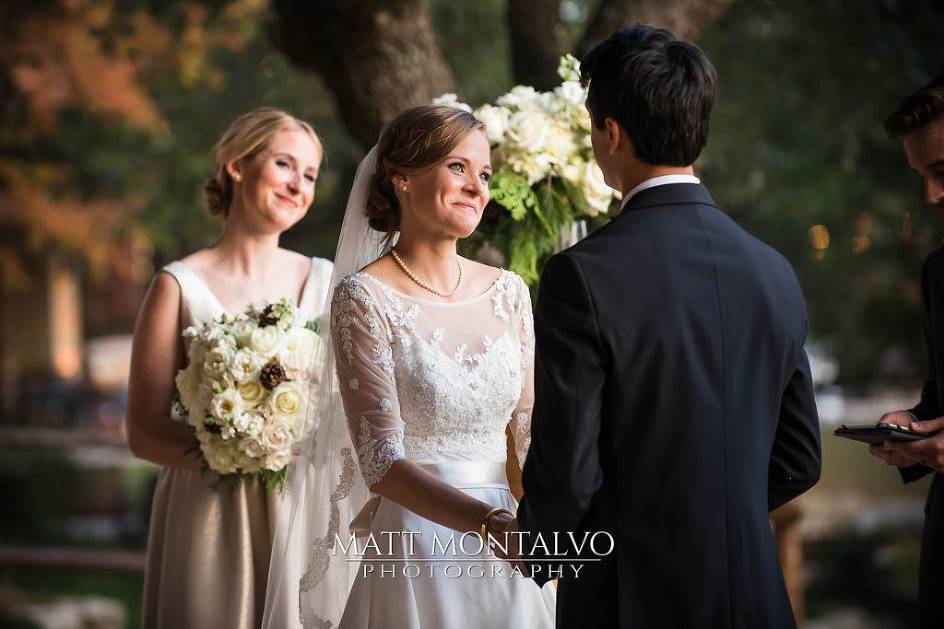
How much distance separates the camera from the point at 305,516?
10.1ft

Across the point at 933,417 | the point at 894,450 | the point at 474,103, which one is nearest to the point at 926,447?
the point at 894,450

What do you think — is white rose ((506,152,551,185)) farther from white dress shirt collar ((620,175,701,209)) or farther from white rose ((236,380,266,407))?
white dress shirt collar ((620,175,701,209))

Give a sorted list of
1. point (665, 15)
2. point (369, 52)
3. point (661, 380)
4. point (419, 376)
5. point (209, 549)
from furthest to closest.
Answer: point (665, 15) < point (369, 52) < point (209, 549) < point (419, 376) < point (661, 380)

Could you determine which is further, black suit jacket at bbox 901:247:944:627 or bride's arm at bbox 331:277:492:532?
black suit jacket at bbox 901:247:944:627

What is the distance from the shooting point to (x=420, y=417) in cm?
281

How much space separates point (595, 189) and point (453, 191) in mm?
790

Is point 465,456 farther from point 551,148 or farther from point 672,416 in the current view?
point 551,148

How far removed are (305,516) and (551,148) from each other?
4.51ft

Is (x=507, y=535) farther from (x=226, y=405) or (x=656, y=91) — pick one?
(x=226, y=405)

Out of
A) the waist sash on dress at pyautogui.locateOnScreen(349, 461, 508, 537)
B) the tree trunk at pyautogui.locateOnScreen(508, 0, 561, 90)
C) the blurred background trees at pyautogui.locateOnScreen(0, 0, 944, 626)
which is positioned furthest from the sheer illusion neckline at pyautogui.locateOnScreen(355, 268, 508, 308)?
the tree trunk at pyautogui.locateOnScreen(508, 0, 561, 90)

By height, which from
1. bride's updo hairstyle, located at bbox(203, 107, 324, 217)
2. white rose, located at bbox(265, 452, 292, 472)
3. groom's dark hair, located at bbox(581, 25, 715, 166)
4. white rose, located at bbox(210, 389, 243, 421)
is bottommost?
white rose, located at bbox(265, 452, 292, 472)

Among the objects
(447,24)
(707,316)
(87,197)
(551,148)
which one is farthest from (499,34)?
(707,316)

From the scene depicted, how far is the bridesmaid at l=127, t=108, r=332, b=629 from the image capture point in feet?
12.1

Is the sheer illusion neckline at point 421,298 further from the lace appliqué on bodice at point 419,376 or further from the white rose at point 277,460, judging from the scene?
the white rose at point 277,460
